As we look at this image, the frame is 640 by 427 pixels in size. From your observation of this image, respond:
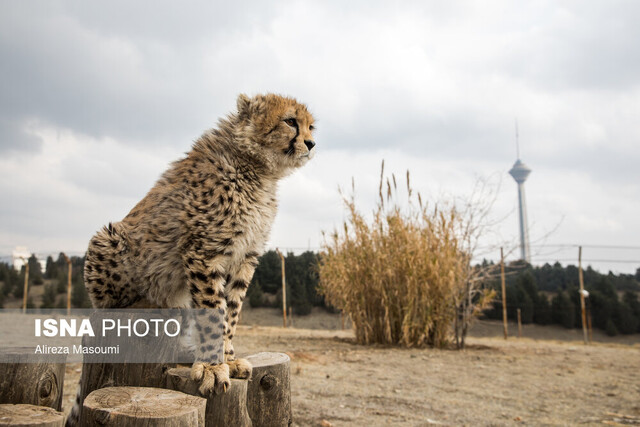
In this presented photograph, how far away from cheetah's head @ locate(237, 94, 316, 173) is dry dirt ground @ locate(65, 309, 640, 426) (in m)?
1.15

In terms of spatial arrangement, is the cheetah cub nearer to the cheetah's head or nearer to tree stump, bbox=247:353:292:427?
the cheetah's head

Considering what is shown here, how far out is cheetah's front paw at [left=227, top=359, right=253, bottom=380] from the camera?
2156mm

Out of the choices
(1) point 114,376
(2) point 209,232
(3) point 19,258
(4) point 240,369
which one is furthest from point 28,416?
(3) point 19,258

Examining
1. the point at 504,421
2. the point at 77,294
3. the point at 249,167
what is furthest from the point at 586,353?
the point at 77,294

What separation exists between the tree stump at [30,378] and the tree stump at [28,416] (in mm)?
239

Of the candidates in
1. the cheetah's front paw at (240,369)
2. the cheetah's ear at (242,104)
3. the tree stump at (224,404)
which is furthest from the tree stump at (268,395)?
the cheetah's ear at (242,104)

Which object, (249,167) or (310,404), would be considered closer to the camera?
(249,167)

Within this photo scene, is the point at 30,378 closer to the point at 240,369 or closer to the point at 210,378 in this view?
the point at 210,378

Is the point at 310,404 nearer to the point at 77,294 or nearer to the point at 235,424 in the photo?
the point at 235,424

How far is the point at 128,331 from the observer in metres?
2.23

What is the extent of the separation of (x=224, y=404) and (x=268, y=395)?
333 millimetres

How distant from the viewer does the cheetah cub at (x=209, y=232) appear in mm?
2180

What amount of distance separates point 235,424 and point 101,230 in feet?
3.75

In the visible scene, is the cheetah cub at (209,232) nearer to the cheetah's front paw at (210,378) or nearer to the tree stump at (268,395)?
the cheetah's front paw at (210,378)
